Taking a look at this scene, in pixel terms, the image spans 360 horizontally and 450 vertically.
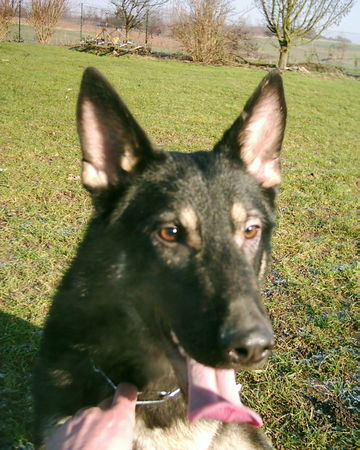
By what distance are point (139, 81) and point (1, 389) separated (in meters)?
17.2

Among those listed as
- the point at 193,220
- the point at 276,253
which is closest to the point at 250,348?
the point at 193,220

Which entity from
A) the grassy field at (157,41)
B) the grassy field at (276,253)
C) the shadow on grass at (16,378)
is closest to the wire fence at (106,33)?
the grassy field at (157,41)

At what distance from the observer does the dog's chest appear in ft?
8.14

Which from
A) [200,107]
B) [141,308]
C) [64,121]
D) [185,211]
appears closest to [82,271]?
[141,308]

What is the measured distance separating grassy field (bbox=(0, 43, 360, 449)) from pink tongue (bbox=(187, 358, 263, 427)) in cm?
113

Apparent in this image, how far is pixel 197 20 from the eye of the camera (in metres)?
28.2

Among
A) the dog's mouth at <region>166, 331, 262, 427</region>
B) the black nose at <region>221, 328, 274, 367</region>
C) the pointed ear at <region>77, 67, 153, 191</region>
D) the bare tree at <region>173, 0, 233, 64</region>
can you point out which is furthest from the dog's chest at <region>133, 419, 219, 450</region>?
the bare tree at <region>173, 0, 233, 64</region>

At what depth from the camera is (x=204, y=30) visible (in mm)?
28062

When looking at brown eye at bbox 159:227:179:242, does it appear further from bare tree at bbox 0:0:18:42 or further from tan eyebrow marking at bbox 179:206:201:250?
bare tree at bbox 0:0:18:42

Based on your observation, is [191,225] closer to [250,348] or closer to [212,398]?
[250,348]

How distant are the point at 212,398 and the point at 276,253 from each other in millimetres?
3499

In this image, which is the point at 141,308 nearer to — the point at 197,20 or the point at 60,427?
the point at 60,427

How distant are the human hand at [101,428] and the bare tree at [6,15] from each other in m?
29.9

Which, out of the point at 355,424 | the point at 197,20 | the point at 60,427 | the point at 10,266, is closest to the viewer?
the point at 60,427
